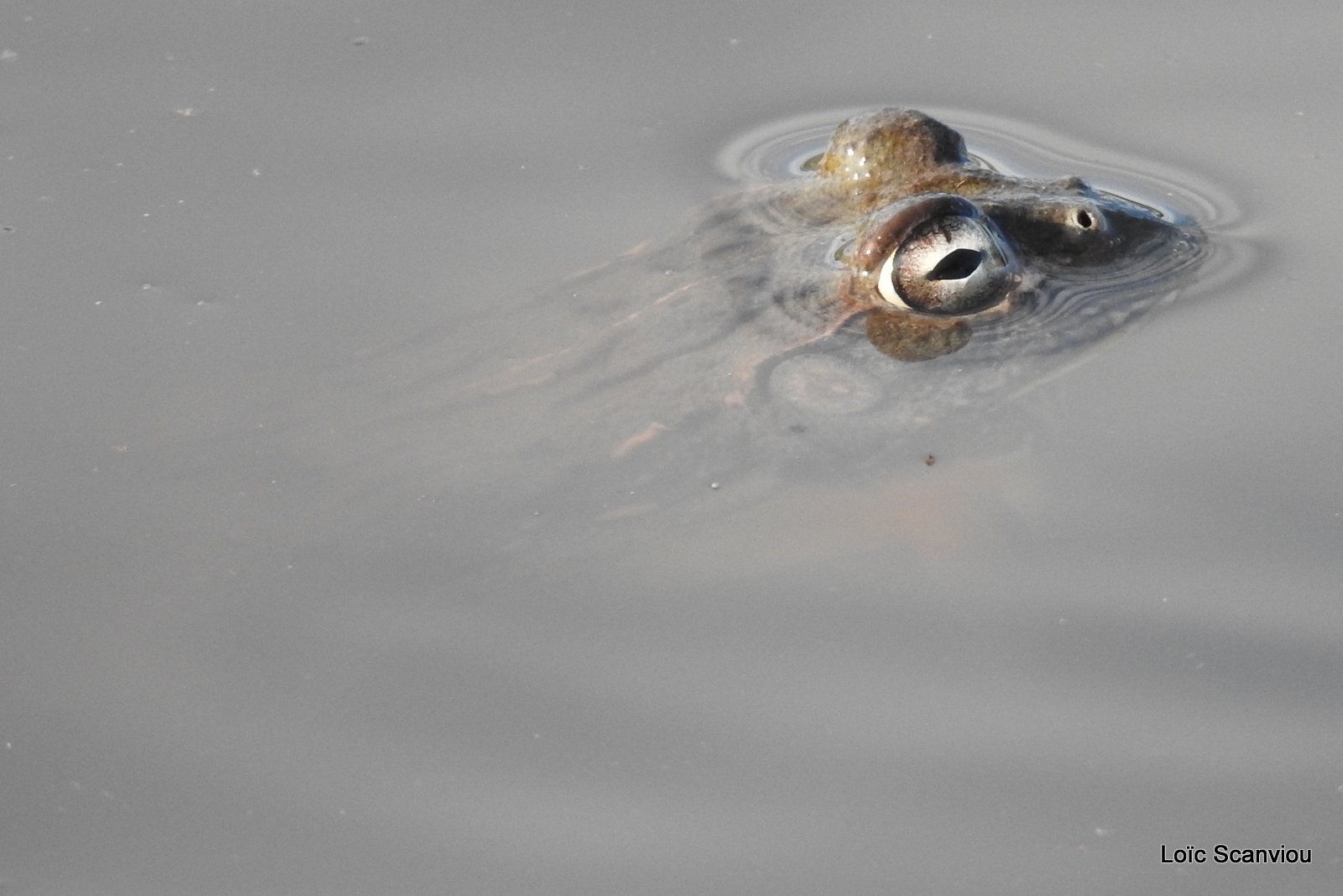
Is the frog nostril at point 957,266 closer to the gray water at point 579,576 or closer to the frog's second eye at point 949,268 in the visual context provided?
the frog's second eye at point 949,268

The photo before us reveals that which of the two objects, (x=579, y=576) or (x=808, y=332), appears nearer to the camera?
(x=579, y=576)

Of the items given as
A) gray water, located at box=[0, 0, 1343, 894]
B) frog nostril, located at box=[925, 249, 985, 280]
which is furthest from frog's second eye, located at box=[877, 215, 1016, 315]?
gray water, located at box=[0, 0, 1343, 894]

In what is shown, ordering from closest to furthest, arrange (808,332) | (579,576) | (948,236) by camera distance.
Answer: (579,576) → (948,236) → (808,332)

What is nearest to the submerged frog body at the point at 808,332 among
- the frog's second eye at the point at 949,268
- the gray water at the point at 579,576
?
the frog's second eye at the point at 949,268

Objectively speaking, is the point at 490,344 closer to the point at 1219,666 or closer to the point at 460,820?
the point at 460,820

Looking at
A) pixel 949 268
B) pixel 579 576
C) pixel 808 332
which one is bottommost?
pixel 579 576

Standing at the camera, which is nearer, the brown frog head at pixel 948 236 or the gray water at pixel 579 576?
the gray water at pixel 579 576

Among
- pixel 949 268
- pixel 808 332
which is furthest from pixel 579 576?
pixel 949 268

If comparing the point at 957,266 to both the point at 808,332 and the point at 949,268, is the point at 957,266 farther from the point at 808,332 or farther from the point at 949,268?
the point at 808,332
